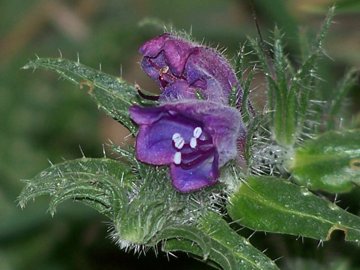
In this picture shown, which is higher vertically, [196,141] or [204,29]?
[204,29]

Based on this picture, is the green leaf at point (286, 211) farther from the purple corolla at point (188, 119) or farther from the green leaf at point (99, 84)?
the green leaf at point (99, 84)

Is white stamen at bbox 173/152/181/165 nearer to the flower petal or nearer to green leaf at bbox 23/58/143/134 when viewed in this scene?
the flower petal

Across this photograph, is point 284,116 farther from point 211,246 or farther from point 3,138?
point 3,138

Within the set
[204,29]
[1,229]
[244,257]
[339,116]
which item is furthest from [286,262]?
[204,29]

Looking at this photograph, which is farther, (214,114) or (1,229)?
(1,229)

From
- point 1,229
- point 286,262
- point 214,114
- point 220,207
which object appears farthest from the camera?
point 1,229

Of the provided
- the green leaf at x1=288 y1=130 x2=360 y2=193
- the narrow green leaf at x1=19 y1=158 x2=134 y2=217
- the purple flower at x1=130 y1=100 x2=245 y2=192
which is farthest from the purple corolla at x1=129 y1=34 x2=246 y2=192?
the green leaf at x1=288 y1=130 x2=360 y2=193

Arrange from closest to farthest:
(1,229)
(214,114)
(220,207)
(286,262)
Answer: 1. (214,114)
2. (220,207)
3. (286,262)
4. (1,229)

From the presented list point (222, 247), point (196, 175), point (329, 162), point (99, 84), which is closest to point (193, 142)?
point (196, 175)

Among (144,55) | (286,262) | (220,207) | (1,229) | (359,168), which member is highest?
(144,55)
